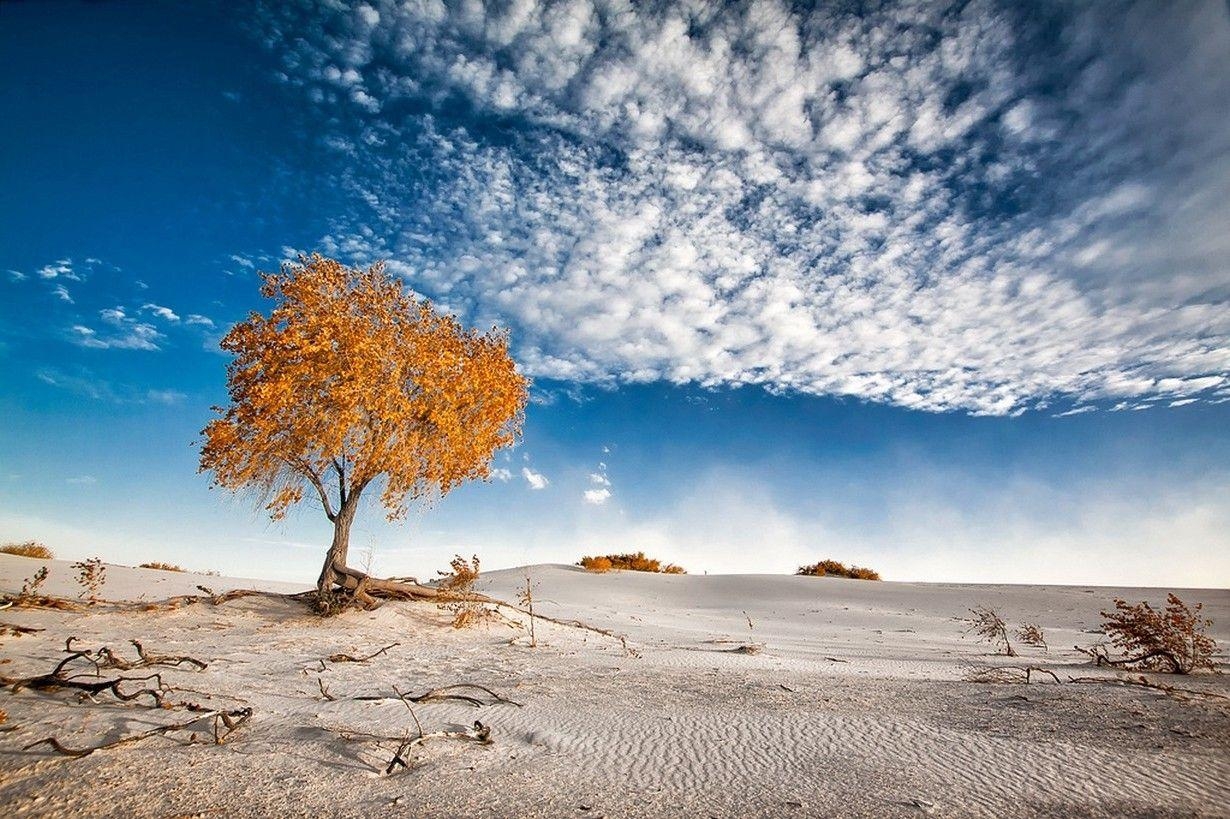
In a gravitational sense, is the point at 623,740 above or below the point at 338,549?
below

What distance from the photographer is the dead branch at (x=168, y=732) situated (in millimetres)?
2605

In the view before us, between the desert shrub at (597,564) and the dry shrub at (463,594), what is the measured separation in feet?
46.2

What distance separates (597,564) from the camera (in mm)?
24812

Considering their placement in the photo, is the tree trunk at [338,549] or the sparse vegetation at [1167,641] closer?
the sparse vegetation at [1167,641]

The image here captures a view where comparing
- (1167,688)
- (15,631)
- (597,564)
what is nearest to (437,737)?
(1167,688)

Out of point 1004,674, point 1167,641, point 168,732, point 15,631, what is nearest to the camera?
point 168,732

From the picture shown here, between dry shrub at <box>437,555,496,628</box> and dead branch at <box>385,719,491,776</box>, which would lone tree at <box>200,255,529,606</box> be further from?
dead branch at <box>385,719,491,776</box>

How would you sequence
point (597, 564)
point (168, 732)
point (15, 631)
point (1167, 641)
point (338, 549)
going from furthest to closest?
1. point (597, 564)
2. point (338, 549)
3. point (15, 631)
4. point (1167, 641)
5. point (168, 732)

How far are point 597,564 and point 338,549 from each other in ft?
51.4

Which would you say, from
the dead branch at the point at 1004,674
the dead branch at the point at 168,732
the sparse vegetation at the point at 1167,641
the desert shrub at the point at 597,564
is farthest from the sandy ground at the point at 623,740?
the desert shrub at the point at 597,564

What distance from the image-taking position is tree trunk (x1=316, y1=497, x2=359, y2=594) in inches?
394

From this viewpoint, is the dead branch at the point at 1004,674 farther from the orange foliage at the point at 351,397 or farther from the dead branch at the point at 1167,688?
the orange foliage at the point at 351,397

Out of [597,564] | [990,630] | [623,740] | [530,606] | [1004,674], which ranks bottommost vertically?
[623,740]

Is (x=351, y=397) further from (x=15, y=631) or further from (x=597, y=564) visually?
(x=597, y=564)
